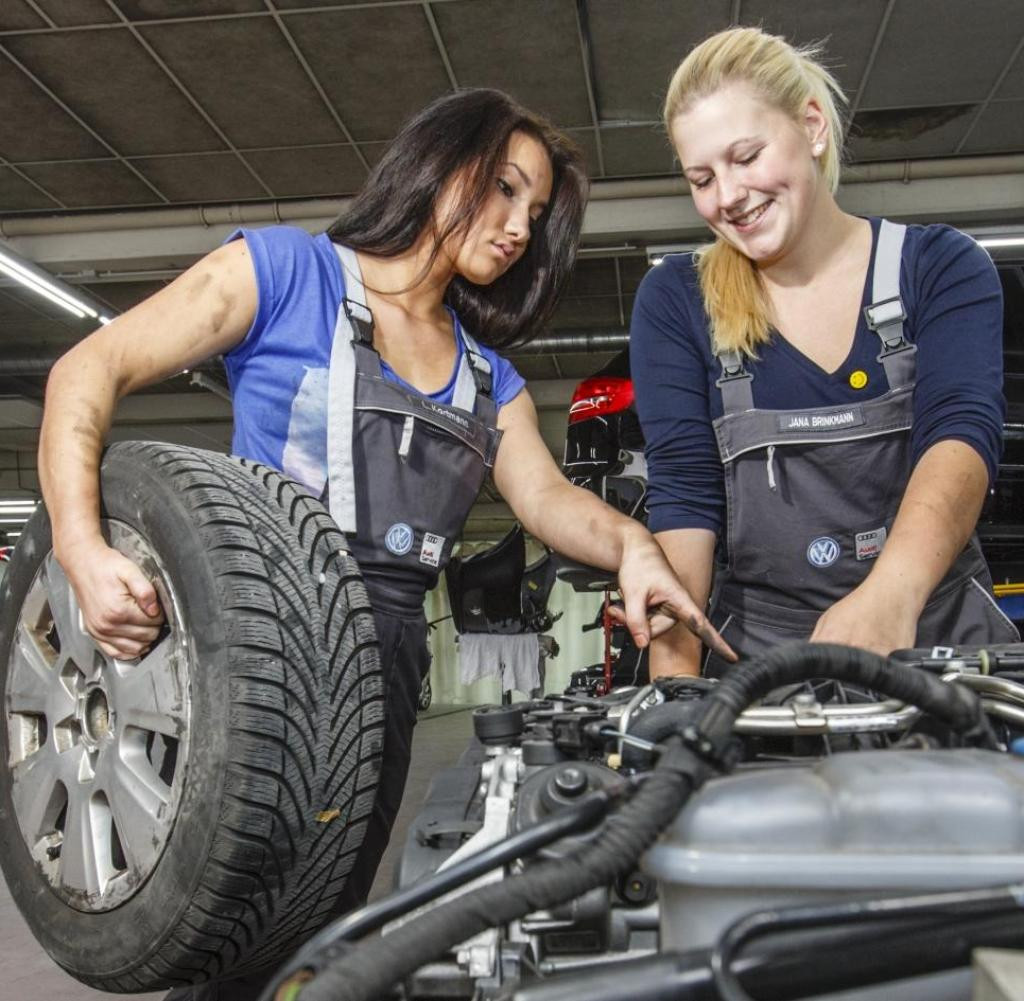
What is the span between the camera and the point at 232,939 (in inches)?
36.0

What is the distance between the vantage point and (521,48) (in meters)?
4.64

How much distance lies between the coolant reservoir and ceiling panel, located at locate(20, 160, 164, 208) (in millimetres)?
6366

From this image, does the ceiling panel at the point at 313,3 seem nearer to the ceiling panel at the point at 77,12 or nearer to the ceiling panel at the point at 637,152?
the ceiling panel at the point at 77,12

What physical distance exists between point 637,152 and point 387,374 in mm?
5040

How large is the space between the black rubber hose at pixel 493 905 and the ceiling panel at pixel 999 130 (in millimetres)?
6015

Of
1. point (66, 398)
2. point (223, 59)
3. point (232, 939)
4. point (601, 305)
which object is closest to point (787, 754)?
point (232, 939)

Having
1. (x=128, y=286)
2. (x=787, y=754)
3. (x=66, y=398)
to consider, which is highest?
(x=128, y=286)

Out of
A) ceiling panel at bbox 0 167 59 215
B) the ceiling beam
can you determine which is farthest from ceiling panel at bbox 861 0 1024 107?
ceiling panel at bbox 0 167 59 215

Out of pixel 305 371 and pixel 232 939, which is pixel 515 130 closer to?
pixel 305 371

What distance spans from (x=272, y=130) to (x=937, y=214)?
4224mm

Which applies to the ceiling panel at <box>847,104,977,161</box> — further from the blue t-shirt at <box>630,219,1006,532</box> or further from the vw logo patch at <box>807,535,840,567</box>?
Result: the vw logo patch at <box>807,535,840,567</box>

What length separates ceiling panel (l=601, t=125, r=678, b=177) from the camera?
5.58m

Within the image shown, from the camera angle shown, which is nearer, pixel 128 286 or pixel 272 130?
pixel 272 130

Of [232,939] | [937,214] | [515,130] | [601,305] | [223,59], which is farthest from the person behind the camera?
[601,305]
